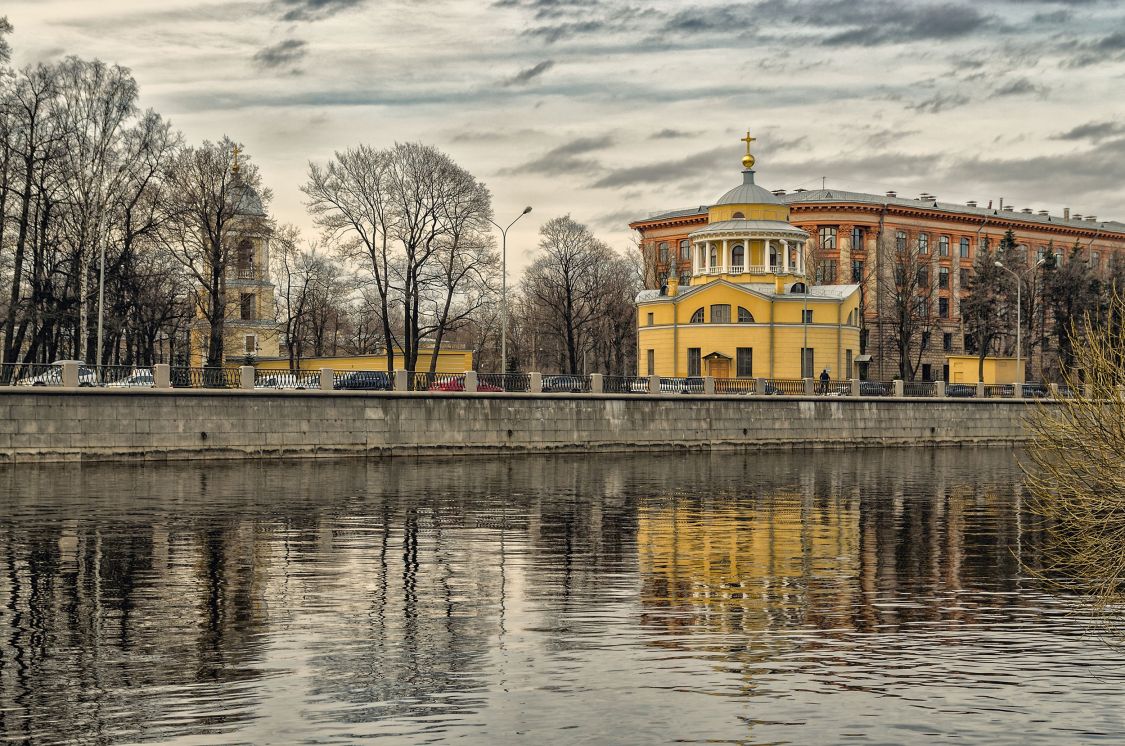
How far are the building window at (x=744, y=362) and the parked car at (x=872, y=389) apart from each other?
11323mm

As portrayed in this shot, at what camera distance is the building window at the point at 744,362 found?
253 ft

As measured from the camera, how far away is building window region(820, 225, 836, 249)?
112719 mm

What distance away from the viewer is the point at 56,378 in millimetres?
46719

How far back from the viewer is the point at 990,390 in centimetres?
7131

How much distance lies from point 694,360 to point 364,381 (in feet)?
97.9

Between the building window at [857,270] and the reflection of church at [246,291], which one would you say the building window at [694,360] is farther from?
the building window at [857,270]

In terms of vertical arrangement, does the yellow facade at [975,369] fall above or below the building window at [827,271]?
below

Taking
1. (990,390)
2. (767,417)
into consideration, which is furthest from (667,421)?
(990,390)

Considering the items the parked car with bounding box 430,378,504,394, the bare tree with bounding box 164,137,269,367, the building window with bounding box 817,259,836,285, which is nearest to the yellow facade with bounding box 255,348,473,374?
the bare tree with bounding box 164,137,269,367

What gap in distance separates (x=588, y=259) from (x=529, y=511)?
61749 millimetres

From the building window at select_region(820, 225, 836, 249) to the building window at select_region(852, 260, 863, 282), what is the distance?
2.28 meters

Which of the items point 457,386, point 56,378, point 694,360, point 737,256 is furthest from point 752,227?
point 56,378

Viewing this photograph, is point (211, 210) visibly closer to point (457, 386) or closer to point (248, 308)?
point (457, 386)

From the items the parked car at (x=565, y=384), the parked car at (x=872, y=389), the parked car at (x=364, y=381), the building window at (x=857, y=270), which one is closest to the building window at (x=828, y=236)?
the building window at (x=857, y=270)
